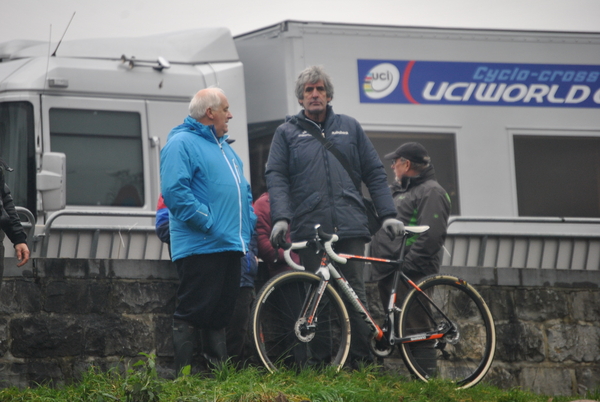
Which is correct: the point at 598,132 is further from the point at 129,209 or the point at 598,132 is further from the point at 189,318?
the point at 189,318

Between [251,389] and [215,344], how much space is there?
27.8 inches

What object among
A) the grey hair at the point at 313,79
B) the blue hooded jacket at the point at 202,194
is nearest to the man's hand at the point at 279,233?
the blue hooded jacket at the point at 202,194

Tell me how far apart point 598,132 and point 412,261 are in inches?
202

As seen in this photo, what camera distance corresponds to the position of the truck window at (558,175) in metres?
10.5

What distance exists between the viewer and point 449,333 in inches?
249

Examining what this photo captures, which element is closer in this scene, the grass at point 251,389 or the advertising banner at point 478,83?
the grass at point 251,389

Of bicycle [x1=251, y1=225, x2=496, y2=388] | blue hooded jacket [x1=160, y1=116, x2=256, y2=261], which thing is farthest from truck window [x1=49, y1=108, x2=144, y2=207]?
bicycle [x1=251, y1=225, x2=496, y2=388]

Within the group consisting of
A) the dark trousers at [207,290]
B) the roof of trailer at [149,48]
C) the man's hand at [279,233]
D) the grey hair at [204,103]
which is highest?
the roof of trailer at [149,48]

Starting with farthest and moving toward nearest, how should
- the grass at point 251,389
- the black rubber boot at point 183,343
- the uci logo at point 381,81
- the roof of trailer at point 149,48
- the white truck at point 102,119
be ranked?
the uci logo at point 381,81 → the roof of trailer at point 149,48 → the white truck at point 102,119 → the black rubber boot at point 183,343 → the grass at point 251,389

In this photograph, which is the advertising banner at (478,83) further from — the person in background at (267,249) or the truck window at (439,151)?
the person in background at (267,249)

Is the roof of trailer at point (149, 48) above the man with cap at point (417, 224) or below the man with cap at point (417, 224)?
above

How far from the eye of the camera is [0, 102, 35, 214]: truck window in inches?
340

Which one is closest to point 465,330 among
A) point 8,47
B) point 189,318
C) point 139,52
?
point 189,318

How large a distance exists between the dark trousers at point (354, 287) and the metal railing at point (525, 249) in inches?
118
